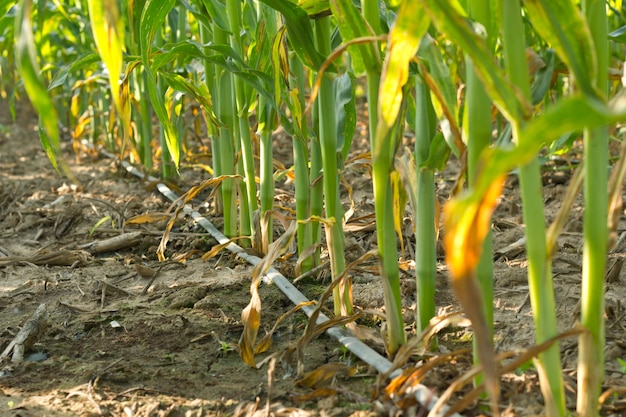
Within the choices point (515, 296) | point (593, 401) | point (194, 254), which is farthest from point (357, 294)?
point (593, 401)

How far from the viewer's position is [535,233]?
847 mm

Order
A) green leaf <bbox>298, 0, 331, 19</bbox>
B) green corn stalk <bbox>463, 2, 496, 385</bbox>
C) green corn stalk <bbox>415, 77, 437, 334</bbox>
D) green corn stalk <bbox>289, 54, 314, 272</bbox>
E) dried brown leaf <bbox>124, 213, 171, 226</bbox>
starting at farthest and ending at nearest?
1. dried brown leaf <bbox>124, 213, 171, 226</bbox>
2. green corn stalk <bbox>289, 54, 314, 272</bbox>
3. green leaf <bbox>298, 0, 331, 19</bbox>
4. green corn stalk <bbox>415, 77, 437, 334</bbox>
5. green corn stalk <bbox>463, 2, 496, 385</bbox>

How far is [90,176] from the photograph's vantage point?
3494 millimetres

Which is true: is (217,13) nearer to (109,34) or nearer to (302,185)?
(302,185)

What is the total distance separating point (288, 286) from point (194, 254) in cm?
57

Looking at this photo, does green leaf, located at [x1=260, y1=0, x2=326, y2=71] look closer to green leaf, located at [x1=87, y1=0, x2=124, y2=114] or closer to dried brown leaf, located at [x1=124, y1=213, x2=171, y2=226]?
green leaf, located at [x1=87, y1=0, x2=124, y2=114]

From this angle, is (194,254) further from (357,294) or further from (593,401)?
(593,401)

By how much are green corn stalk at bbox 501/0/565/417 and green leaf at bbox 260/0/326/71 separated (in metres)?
0.53

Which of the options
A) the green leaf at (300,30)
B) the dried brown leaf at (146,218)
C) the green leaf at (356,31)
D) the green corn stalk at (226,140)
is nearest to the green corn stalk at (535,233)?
the green leaf at (356,31)

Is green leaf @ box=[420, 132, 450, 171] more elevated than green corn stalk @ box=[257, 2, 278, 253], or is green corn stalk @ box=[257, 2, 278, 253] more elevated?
green leaf @ box=[420, 132, 450, 171]

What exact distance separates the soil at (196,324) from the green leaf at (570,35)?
0.47 m

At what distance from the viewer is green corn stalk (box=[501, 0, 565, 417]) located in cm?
83

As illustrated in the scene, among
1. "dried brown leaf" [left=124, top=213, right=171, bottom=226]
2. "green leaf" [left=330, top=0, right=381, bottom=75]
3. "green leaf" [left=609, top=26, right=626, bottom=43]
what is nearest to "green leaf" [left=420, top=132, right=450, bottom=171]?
"green leaf" [left=330, top=0, right=381, bottom=75]

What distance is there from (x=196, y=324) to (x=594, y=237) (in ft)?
3.14
